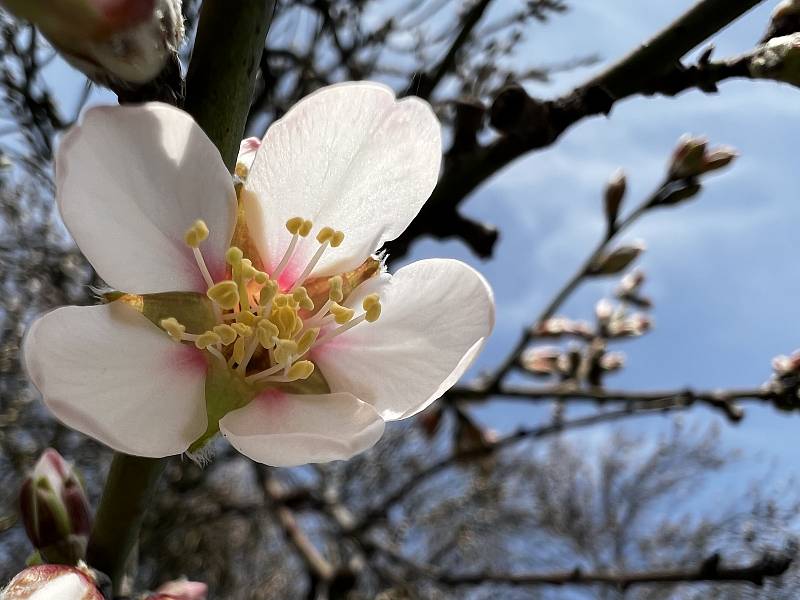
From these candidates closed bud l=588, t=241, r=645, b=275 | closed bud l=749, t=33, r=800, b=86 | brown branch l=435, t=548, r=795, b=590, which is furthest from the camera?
closed bud l=588, t=241, r=645, b=275

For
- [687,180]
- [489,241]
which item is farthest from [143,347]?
[687,180]

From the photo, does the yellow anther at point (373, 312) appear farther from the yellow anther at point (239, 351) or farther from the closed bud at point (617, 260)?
the closed bud at point (617, 260)

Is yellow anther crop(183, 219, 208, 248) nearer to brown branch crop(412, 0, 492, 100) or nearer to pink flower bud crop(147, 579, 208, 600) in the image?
pink flower bud crop(147, 579, 208, 600)

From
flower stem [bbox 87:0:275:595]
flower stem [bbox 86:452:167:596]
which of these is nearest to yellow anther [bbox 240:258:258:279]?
flower stem [bbox 87:0:275:595]

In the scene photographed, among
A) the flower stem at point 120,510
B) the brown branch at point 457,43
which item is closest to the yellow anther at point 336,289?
the flower stem at point 120,510

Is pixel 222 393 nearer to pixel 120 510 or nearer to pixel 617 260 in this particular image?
pixel 120 510

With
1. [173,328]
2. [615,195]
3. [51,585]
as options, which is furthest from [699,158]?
[51,585]

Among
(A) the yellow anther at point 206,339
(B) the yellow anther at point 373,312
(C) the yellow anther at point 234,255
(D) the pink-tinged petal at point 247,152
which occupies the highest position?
(D) the pink-tinged petal at point 247,152

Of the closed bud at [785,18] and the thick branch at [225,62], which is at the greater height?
the thick branch at [225,62]
